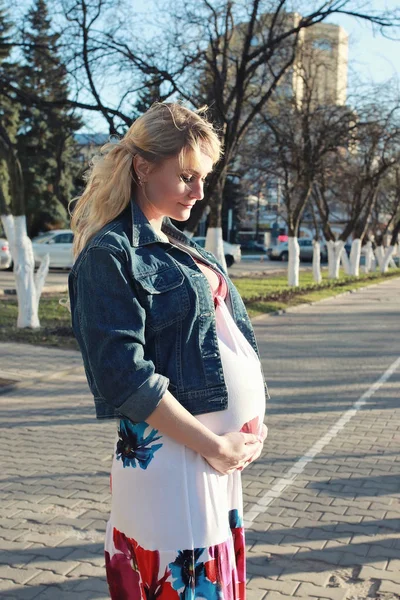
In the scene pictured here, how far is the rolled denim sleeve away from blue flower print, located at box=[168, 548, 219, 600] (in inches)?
15.4

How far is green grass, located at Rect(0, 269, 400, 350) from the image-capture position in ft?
39.8

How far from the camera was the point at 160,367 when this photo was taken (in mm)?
1893

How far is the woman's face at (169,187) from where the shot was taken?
1987mm

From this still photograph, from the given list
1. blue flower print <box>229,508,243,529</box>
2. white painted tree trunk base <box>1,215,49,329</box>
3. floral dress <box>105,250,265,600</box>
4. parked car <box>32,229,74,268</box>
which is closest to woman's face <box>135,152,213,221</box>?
floral dress <box>105,250,265,600</box>

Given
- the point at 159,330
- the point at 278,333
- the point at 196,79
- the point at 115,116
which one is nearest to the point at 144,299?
the point at 159,330

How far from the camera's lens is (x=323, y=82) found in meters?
26.6

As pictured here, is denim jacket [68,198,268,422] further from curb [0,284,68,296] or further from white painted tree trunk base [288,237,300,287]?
white painted tree trunk base [288,237,300,287]

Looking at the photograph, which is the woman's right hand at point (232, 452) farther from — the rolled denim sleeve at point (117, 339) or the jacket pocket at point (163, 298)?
the jacket pocket at point (163, 298)

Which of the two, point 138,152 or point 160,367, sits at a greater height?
point 138,152

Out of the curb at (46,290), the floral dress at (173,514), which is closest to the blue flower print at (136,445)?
the floral dress at (173,514)

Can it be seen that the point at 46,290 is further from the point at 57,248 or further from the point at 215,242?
the point at 57,248

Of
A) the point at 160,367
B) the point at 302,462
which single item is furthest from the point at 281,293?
the point at 160,367

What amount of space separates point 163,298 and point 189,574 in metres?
0.72

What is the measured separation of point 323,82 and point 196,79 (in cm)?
1060
